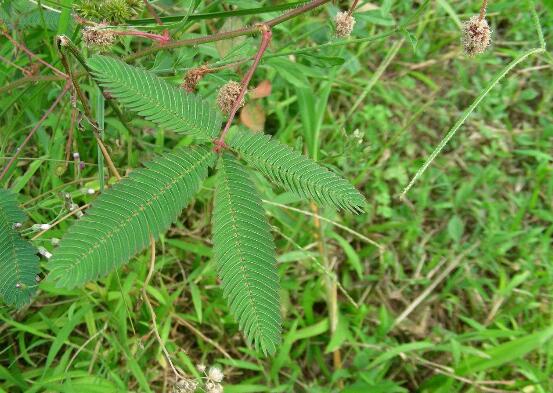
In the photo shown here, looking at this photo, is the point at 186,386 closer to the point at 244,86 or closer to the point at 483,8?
the point at 244,86

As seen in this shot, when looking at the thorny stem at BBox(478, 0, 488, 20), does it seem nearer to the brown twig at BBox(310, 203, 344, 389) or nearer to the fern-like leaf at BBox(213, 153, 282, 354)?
the fern-like leaf at BBox(213, 153, 282, 354)

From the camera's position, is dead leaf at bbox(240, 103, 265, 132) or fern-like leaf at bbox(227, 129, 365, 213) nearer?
fern-like leaf at bbox(227, 129, 365, 213)

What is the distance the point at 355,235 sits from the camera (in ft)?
9.49

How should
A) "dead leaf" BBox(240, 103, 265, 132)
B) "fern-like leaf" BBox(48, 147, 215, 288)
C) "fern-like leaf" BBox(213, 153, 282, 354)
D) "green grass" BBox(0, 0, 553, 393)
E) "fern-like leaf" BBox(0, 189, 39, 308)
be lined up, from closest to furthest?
"fern-like leaf" BBox(48, 147, 215, 288), "fern-like leaf" BBox(213, 153, 282, 354), "fern-like leaf" BBox(0, 189, 39, 308), "green grass" BBox(0, 0, 553, 393), "dead leaf" BBox(240, 103, 265, 132)

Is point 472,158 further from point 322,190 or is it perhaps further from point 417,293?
point 322,190

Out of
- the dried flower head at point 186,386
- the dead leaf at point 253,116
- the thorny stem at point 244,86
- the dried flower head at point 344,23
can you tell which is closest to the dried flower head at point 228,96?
the thorny stem at point 244,86

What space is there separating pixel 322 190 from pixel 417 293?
1816 millimetres

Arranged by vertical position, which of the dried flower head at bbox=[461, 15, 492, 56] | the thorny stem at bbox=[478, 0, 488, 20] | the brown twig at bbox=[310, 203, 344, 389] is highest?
the thorny stem at bbox=[478, 0, 488, 20]

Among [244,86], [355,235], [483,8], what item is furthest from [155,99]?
[355,235]

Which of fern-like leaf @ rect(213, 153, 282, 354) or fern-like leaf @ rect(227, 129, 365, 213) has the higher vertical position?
fern-like leaf @ rect(227, 129, 365, 213)

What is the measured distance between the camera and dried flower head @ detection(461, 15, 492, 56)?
164 cm

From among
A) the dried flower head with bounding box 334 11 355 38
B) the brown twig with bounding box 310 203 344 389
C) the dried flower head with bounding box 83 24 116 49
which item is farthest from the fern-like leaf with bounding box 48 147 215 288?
the brown twig with bounding box 310 203 344 389

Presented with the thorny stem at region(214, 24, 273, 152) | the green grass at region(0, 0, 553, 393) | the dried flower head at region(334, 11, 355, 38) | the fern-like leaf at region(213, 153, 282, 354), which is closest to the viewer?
the fern-like leaf at region(213, 153, 282, 354)

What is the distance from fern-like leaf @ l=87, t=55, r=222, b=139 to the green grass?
1.56 feet
